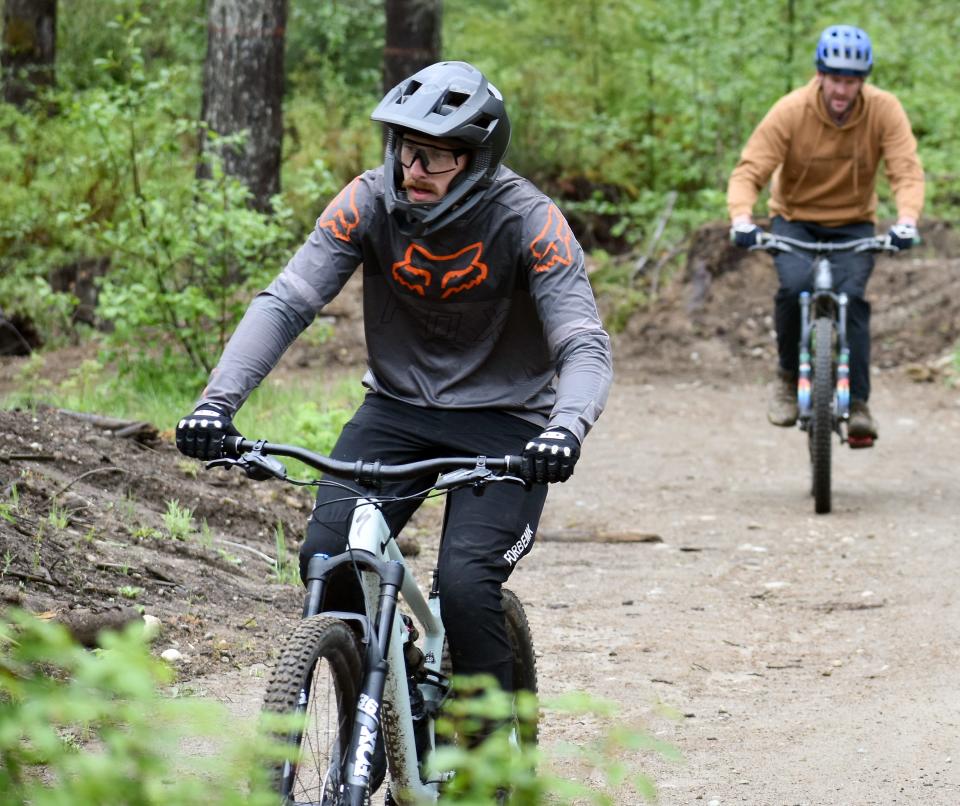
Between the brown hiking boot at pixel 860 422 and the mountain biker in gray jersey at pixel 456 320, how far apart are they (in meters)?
4.97

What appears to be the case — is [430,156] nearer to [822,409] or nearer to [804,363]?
[822,409]

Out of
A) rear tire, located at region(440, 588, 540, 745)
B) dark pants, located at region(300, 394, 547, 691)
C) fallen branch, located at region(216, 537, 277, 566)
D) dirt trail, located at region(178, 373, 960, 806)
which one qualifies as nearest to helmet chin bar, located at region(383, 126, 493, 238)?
dark pants, located at region(300, 394, 547, 691)

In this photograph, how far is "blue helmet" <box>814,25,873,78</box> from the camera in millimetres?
8320

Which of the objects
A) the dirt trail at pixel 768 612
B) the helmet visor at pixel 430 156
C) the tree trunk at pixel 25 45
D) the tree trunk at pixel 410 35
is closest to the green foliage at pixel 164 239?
the dirt trail at pixel 768 612

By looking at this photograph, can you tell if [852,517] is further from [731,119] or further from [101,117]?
[731,119]

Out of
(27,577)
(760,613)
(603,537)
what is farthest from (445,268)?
(603,537)

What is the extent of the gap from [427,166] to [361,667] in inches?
51.8

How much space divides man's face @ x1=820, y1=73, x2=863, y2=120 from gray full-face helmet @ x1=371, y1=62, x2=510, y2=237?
497cm

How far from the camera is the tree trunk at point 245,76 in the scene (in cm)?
1152

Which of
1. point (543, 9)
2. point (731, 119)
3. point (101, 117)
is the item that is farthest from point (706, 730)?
point (543, 9)

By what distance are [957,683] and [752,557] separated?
2232mm

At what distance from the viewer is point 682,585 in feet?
23.5

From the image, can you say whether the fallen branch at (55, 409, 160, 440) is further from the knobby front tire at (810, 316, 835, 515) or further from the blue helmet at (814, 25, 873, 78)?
the blue helmet at (814, 25, 873, 78)

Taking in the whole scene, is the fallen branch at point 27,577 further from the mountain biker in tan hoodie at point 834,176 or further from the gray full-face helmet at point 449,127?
the mountain biker in tan hoodie at point 834,176
